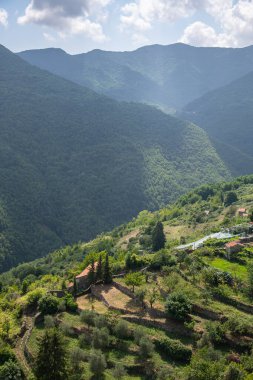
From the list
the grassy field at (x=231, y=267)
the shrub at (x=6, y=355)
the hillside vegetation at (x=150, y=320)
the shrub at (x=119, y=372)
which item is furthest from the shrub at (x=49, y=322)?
the grassy field at (x=231, y=267)

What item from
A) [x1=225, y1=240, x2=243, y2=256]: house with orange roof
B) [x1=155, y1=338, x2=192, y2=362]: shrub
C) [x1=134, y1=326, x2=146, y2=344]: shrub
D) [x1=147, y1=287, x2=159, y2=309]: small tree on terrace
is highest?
[x1=225, y1=240, x2=243, y2=256]: house with orange roof

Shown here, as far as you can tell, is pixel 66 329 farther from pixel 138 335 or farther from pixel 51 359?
pixel 51 359

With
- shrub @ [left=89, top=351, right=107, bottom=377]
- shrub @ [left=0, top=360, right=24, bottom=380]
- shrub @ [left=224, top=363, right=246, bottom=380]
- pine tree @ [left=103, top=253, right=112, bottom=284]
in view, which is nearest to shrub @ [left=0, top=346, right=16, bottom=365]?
shrub @ [left=0, top=360, right=24, bottom=380]

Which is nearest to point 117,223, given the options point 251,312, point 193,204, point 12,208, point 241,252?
point 12,208

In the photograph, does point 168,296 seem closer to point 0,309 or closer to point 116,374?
point 116,374

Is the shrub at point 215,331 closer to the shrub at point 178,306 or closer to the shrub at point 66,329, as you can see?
the shrub at point 178,306

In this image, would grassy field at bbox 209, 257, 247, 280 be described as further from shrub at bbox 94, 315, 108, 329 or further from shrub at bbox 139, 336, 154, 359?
shrub at bbox 94, 315, 108, 329

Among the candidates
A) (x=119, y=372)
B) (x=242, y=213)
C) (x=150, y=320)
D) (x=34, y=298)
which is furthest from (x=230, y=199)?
(x=119, y=372)
